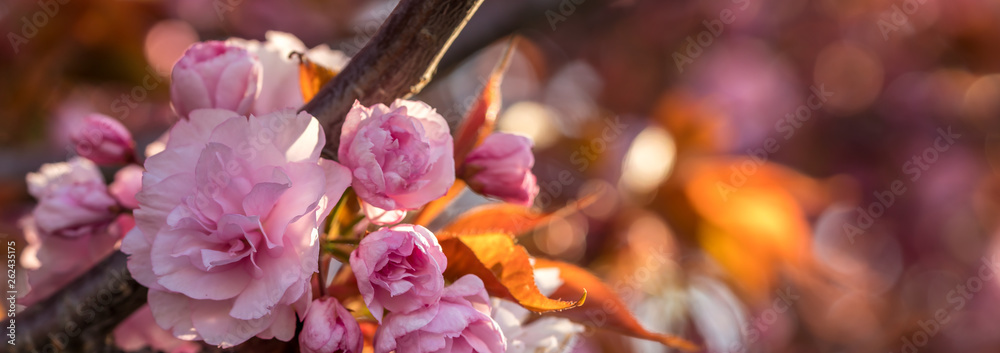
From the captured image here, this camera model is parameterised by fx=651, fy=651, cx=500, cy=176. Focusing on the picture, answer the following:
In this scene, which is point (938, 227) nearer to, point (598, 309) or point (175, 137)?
point (598, 309)

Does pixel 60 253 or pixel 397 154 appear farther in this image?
pixel 60 253

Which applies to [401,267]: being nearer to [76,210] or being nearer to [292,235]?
[292,235]

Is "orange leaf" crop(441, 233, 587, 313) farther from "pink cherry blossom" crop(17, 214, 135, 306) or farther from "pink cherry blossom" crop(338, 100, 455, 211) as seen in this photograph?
"pink cherry blossom" crop(17, 214, 135, 306)

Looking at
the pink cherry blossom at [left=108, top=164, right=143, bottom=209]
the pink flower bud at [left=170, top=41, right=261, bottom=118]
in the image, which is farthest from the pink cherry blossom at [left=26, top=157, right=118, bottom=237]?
the pink flower bud at [left=170, top=41, right=261, bottom=118]

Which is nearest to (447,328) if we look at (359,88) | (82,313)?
(359,88)

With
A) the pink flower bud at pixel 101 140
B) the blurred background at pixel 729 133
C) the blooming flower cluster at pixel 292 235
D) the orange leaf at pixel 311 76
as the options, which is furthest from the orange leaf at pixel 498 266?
the blurred background at pixel 729 133

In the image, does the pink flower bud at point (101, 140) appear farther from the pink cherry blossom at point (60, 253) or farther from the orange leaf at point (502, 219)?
the orange leaf at point (502, 219)
